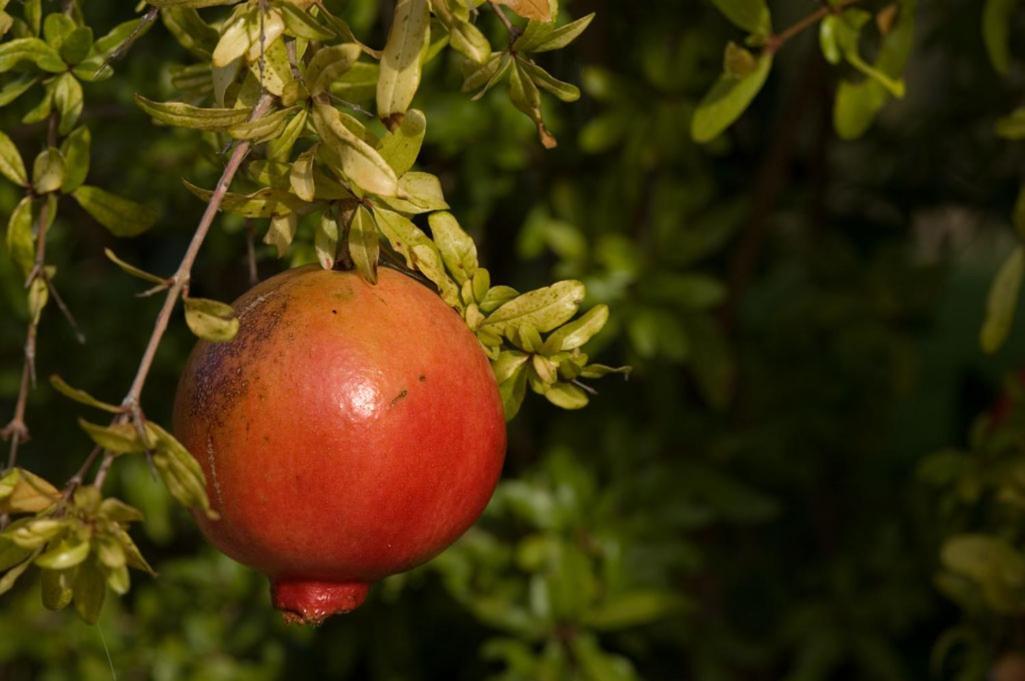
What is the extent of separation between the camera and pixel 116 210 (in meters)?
1.04

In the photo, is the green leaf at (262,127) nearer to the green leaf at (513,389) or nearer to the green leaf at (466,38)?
the green leaf at (466,38)

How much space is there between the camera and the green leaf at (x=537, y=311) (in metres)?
0.90

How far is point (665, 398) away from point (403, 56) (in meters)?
1.18

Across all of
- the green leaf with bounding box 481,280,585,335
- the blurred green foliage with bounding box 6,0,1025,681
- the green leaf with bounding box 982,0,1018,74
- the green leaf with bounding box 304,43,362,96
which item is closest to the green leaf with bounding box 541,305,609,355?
the green leaf with bounding box 481,280,585,335

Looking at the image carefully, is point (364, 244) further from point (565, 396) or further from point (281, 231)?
point (565, 396)

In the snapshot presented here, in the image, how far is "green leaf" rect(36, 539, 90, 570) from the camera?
75 centimetres

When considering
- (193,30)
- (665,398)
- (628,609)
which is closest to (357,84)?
(193,30)

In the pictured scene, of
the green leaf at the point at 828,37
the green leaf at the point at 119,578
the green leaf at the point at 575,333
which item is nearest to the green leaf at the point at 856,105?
the green leaf at the point at 828,37

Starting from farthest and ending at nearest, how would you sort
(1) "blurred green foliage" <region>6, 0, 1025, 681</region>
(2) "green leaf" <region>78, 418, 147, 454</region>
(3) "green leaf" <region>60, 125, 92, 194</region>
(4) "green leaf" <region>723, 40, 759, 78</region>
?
1. (1) "blurred green foliage" <region>6, 0, 1025, 681</region>
2. (4) "green leaf" <region>723, 40, 759, 78</region>
3. (3) "green leaf" <region>60, 125, 92, 194</region>
4. (2) "green leaf" <region>78, 418, 147, 454</region>

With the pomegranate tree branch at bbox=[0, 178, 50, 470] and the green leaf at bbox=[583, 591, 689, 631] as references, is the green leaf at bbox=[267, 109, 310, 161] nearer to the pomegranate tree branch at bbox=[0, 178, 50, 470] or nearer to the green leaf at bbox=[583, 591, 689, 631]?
the pomegranate tree branch at bbox=[0, 178, 50, 470]

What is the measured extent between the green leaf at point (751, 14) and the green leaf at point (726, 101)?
0.02 meters

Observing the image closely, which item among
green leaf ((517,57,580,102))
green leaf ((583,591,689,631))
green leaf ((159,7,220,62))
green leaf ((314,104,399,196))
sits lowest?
green leaf ((583,591,689,631))

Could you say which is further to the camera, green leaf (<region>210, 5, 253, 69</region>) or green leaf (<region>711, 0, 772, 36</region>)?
green leaf (<region>711, 0, 772, 36</region>)

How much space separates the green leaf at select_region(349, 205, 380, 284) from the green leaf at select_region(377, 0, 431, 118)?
0.06m
